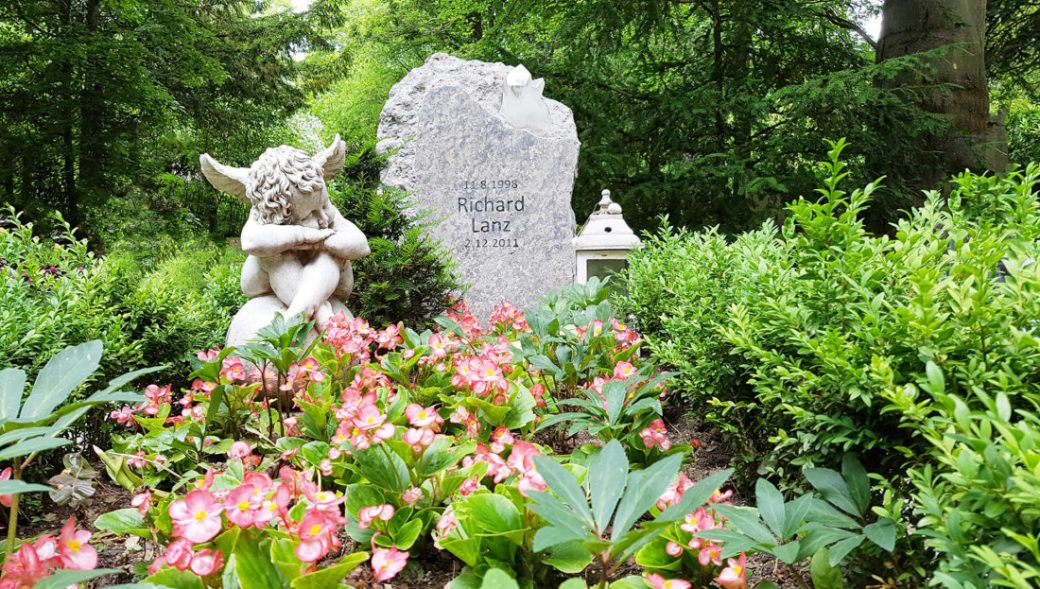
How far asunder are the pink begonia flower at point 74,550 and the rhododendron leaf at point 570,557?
3.05 ft

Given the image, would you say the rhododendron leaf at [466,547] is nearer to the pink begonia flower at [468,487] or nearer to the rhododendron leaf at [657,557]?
the pink begonia flower at [468,487]

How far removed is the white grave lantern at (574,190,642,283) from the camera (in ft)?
18.4

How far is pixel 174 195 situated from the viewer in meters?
12.5

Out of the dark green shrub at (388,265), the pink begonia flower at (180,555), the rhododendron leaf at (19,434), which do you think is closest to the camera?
the rhododendron leaf at (19,434)

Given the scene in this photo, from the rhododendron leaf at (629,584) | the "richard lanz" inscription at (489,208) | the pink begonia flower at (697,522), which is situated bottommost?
the rhododendron leaf at (629,584)

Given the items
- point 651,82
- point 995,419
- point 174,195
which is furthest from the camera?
point 174,195

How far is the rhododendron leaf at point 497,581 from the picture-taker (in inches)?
46.1

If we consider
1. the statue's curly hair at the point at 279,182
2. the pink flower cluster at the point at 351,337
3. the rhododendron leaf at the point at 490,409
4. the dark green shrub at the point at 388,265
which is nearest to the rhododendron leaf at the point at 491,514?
the rhododendron leaf at the point at 490,409

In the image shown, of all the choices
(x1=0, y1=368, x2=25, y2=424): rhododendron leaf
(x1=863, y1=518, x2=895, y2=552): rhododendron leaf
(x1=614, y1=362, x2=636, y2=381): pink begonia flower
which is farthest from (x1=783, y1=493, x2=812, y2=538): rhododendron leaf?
(x1=0, y1=368, x2=25, y2=424): rhododendron leaf

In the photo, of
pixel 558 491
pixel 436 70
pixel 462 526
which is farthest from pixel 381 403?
pixel 436 70

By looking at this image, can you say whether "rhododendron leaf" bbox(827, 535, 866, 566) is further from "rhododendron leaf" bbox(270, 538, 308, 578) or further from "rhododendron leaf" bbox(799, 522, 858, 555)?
"rhododendron leaf" bbox(270, 538, 308, 578)

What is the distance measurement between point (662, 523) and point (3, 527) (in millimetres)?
2285

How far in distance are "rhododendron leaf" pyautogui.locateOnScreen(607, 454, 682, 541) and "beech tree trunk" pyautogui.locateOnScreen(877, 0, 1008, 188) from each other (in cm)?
834

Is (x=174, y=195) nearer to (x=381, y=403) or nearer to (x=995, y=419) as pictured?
(x=381, y=403)
